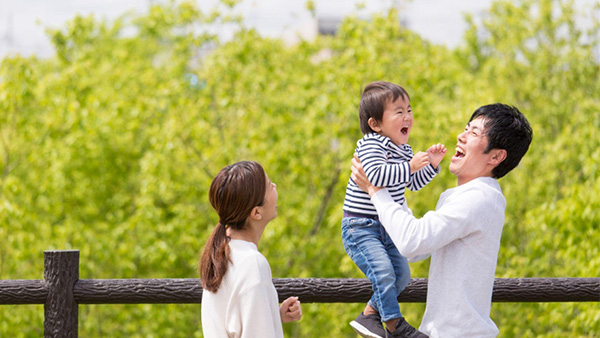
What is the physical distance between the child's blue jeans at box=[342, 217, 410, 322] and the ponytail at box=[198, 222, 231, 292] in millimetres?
543

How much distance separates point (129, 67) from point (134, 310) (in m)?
6.32

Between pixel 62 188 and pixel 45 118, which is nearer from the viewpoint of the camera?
pixel 45 118

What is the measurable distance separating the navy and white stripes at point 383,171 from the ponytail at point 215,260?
1.85 ft

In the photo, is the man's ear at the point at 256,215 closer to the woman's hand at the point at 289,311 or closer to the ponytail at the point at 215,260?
the ponytail at the point at 215,260

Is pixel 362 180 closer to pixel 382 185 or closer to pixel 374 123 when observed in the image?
pixel 382 185

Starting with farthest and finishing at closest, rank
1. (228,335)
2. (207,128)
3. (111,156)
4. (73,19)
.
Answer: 1. (111,156)
2. (73,19)
3. (207,128)
4. (228,335)

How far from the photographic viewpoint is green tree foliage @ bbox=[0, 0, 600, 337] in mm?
11117

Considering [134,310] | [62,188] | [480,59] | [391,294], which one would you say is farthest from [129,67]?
[391,294]

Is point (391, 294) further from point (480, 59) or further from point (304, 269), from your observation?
point (480, 59)

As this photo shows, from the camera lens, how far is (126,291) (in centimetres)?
335

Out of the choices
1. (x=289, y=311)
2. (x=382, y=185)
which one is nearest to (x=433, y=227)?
(x=382, y=185)

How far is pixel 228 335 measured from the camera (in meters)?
2.36

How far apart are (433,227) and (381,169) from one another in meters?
0.32

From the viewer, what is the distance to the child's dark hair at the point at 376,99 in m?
2.71
